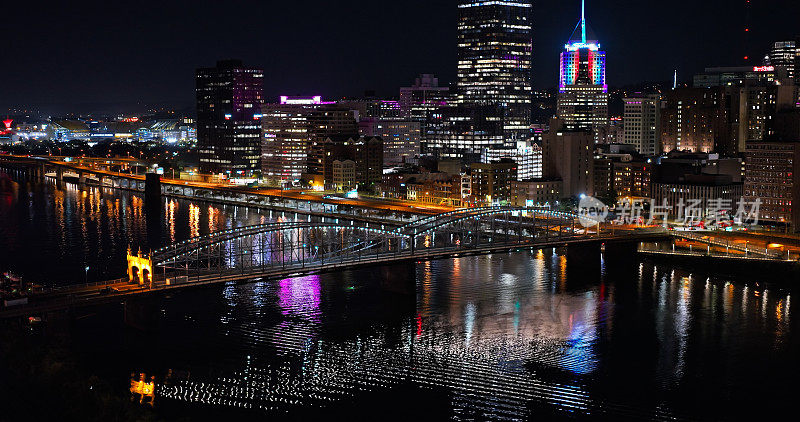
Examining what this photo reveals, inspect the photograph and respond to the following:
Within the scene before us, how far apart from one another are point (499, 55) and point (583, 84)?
9306 mm

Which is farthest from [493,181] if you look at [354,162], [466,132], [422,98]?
[422,98]

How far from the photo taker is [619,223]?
37.8 m

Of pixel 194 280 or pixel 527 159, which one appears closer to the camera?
pixel 194 280

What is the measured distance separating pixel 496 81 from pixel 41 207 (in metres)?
38.6

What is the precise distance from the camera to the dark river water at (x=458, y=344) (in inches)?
677

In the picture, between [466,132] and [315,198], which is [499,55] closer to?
[466,132]

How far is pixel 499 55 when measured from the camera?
242 ft

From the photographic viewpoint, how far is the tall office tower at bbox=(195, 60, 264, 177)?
234ft

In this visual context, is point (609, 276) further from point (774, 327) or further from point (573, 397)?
point (573, 397)

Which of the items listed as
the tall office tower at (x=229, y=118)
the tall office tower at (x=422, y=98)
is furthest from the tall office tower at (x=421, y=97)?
the tall office tower at (x=229, y=118)

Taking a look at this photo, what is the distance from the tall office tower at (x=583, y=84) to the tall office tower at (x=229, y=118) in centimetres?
2450

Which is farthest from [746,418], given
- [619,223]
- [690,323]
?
[619,223]

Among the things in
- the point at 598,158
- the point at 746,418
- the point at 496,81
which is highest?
the point at 496,81

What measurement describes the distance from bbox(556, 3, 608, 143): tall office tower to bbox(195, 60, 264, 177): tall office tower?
24502 millimetres
